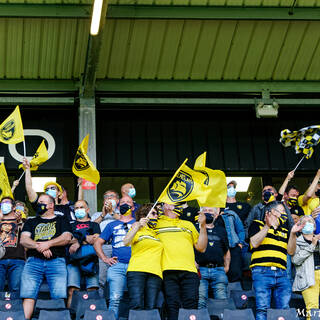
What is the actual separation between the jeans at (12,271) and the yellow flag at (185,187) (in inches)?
84.3

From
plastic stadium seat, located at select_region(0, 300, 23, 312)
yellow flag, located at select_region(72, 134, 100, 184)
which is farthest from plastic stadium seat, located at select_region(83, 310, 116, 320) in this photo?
yellow flag, located at select_region(72, 134, 100, 184)

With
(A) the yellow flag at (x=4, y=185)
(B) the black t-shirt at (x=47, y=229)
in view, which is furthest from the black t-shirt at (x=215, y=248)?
(A) the yellow flag at (x=4, y=185)

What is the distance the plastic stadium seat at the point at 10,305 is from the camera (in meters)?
7.14

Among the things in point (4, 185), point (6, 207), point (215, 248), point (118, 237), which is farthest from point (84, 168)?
point (215, 248)

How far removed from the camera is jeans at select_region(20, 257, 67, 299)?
7.33 m

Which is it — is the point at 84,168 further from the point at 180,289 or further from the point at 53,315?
the point at 53,315

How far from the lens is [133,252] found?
7199 millimetres

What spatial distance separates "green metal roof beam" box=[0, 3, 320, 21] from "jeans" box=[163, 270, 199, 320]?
18.6 feet

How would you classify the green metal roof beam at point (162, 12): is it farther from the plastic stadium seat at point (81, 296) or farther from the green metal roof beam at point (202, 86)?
the plastic stadium seat at point (81, 296)

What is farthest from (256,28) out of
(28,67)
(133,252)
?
(133,252)

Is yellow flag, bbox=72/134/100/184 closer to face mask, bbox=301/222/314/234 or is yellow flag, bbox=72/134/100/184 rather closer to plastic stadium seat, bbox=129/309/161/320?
face mask, bbox=301/222/314/234

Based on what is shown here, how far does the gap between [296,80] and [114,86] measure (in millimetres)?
3918

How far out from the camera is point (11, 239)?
826 cm

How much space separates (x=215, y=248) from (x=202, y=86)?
5679 millimetres
